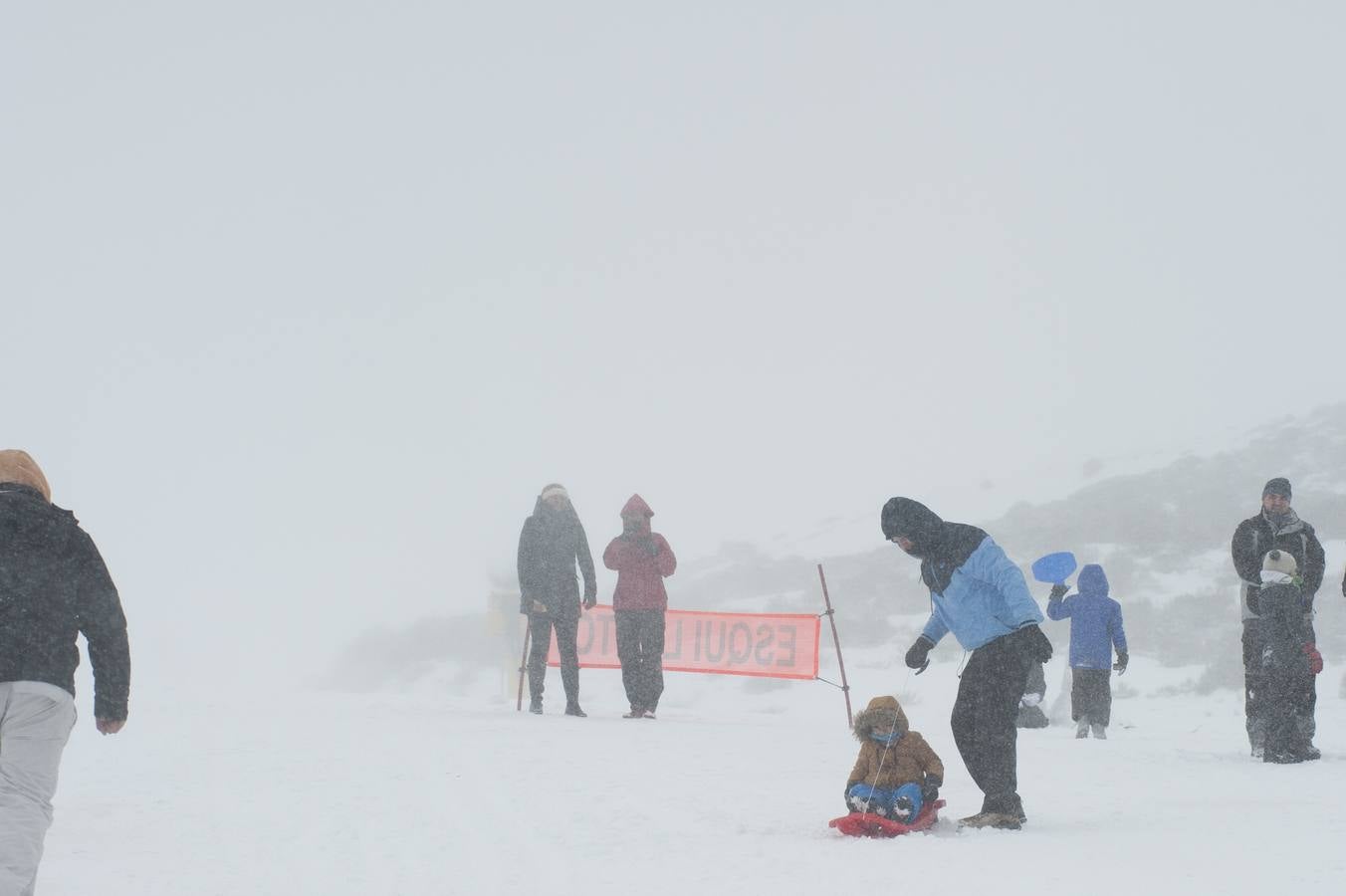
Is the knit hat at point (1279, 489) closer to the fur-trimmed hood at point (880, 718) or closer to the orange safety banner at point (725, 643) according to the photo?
the fur-trimmed hood at point (880, 718)

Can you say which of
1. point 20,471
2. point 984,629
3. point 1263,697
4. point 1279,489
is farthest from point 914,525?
point 1263,697

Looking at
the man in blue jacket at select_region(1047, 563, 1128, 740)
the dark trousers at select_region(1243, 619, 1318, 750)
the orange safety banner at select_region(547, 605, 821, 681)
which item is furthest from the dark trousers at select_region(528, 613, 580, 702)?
the dark trousers at select_region(1243, 619, 1318, 750)

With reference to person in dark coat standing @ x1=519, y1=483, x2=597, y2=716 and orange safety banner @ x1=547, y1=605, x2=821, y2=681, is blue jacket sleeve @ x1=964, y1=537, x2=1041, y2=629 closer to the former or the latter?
person in dark coat standing @ x1=519, y1=483, x2=597, y2=716

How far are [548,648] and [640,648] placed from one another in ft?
2.87

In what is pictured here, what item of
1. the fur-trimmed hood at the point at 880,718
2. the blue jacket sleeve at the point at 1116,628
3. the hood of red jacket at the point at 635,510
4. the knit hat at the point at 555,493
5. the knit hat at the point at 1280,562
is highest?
the knit hat at the point at 555,493

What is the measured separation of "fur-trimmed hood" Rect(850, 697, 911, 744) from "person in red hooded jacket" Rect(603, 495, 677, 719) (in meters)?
5.98

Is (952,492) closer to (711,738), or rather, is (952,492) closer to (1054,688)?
(1054,688)

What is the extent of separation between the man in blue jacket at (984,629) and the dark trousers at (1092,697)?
5975mm

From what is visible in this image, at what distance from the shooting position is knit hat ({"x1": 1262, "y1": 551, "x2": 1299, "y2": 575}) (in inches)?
355

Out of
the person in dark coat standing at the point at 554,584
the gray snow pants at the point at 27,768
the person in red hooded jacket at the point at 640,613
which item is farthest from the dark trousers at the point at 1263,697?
the gray snow pants at the point at 27,768

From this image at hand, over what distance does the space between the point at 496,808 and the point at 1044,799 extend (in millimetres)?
2985

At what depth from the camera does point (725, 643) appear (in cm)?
1540

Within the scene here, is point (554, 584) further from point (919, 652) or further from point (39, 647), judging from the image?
point (39, 647)

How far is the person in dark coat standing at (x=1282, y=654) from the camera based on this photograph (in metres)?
8.92
